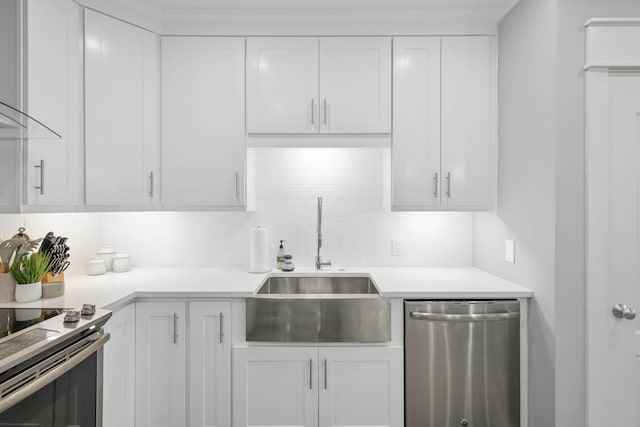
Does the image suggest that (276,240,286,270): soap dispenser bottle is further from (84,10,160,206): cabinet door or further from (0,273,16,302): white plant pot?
(0,273,16,302): white plant pot

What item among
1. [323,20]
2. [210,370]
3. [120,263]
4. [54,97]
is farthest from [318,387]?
[323,20]

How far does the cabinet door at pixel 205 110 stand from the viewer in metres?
2.26

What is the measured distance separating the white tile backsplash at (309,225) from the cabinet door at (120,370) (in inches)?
31.3

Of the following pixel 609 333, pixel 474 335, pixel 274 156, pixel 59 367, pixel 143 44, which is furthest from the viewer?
pixel 274 156

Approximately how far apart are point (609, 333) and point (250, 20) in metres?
2.57

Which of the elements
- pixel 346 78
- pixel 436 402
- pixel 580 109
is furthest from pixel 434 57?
pixel 436 402

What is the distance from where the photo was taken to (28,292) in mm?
1691

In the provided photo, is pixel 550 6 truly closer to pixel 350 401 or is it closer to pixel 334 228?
pixel 334 228

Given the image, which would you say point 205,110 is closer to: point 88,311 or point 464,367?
point 88,311

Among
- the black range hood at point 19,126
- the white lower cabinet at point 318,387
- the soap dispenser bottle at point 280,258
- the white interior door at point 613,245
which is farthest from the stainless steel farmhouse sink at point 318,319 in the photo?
the black range hood at point 19,126

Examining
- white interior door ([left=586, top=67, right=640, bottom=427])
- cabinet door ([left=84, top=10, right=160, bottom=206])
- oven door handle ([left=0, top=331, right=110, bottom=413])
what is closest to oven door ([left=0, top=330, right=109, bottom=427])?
oven door handle ([left=0, top=331, right=110, bottom=413])

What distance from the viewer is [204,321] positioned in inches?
75.6

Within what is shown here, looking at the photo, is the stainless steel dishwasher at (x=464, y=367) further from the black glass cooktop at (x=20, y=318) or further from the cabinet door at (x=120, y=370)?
the black glass cooktop at (x=20, y=318)

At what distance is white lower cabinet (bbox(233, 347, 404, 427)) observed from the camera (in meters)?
1.89
